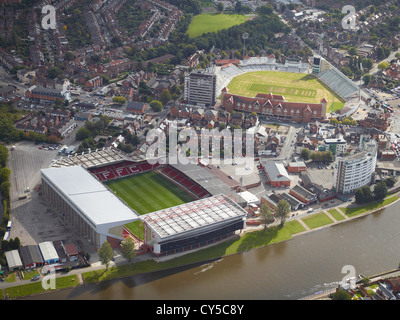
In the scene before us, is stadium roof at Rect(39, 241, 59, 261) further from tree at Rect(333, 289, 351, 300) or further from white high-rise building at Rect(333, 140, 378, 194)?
white high-rise building at Rect(333, 140, 378, 194)

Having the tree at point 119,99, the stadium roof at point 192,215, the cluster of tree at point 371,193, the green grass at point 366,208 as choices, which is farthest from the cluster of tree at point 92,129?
the cluster of tree at point 371,193

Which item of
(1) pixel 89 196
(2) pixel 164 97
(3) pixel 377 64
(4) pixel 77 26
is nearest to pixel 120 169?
(1) pixel 89 196

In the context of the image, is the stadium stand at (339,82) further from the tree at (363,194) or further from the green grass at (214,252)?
the green grass at (214,252)

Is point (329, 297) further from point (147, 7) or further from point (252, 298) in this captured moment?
point (147, 7)

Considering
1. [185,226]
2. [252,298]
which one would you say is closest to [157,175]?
[185,226]

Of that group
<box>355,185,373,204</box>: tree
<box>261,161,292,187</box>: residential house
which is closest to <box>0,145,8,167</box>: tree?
<box>261,161,292,187</box>: residential house

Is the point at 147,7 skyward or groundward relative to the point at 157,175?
skyward
